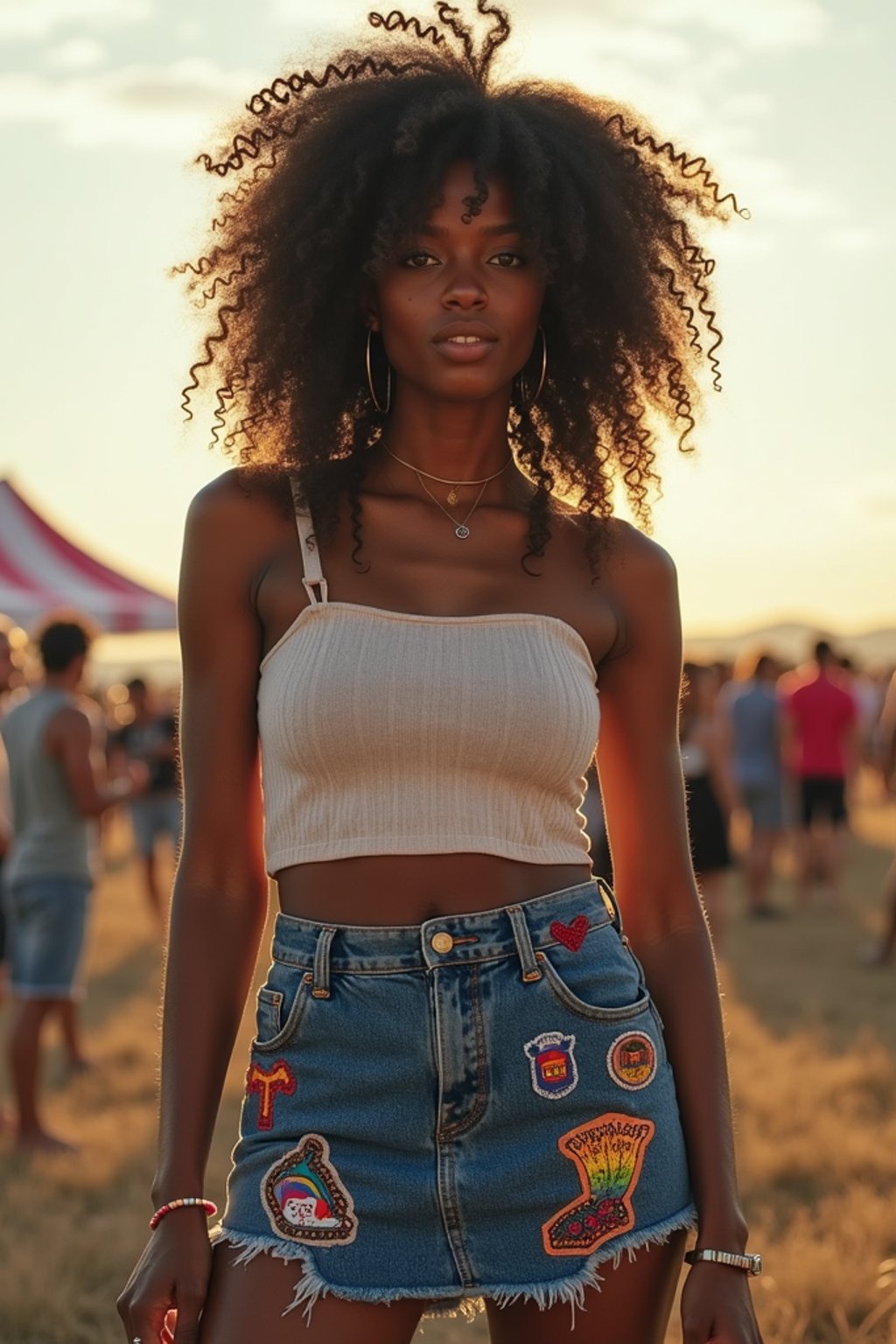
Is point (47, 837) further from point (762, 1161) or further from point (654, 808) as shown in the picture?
point (654, 808)

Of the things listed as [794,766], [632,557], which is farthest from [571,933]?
[794,766]

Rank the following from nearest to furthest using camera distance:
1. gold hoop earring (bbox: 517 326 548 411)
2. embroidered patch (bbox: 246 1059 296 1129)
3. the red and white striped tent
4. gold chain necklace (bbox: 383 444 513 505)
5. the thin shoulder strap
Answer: embroidered patch (bbox: 246 1059 296 1129) → the thin shoulder strap → gold chain necklace (bbox: 383 444 513 505) → gold hoop earring (bbox: 517 326 548 411) → the red and white striped tent

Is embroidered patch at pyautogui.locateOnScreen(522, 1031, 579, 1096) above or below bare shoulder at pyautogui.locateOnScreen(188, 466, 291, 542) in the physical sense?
below

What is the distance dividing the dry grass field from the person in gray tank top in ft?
1.96

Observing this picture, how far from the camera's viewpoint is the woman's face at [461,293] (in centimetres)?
266

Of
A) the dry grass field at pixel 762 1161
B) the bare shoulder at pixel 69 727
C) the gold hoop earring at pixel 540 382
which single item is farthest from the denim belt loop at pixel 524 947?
the bare shoulder at pixel 69 727

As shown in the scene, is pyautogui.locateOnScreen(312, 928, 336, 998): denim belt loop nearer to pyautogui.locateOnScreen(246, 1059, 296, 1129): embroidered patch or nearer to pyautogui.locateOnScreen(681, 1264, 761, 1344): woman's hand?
pyautogui.locateOnScreen(246, 1059, 296, 1129): embroidered patch

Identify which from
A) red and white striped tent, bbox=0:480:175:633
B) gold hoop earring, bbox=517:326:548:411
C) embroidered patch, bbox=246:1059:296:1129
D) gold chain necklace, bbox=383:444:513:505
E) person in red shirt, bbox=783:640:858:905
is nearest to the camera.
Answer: embroidered patch, bbox=246:1059:296:1129

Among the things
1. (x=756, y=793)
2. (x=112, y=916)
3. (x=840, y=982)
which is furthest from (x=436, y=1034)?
(x=112, y=916)

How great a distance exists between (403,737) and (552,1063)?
0.44m

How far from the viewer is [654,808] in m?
2.71

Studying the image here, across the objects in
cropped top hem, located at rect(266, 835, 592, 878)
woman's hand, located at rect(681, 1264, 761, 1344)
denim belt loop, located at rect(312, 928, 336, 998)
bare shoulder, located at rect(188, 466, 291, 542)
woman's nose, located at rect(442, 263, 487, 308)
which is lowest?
woman's hand, located at rect(681, 1264, 761, 1344)

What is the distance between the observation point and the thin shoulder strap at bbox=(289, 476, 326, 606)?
253 cm

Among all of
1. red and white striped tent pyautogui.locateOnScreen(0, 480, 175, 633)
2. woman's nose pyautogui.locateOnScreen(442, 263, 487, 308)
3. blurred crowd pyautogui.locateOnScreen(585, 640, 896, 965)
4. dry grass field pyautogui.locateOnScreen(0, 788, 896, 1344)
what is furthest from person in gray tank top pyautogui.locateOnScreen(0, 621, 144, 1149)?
red and white striped tent pyautogui.locateOnScreen(0, 480, 175, 633)
